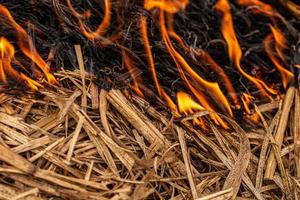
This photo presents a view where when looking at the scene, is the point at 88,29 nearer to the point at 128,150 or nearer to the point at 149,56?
the point at 149,56

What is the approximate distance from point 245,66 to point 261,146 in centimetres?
42

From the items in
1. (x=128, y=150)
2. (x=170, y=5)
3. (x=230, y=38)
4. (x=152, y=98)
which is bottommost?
(x=128, y=150)

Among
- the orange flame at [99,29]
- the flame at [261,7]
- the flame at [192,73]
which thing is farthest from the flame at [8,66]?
the flame at [261,7]

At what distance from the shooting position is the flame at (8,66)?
89.8 inches

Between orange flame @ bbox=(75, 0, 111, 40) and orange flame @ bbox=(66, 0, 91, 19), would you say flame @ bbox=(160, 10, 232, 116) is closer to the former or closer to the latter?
orange flame @ bbox=(75, 0, 111, 40)

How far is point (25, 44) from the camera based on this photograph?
2393 mm

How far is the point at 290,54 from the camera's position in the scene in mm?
2277

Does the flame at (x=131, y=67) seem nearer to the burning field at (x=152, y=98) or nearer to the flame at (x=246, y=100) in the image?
the burning field at (x=152, y=98)

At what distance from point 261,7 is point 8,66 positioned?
1.29 m

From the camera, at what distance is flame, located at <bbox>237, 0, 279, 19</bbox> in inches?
86.3

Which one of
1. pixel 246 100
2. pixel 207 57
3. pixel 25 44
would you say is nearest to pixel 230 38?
pixel 207 57

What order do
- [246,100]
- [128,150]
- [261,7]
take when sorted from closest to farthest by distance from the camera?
1. [128,150]
2. [261,7]
3. [246,100]

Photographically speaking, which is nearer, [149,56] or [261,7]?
[261,7]

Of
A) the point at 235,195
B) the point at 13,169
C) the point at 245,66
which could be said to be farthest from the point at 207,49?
the point at 13,169
